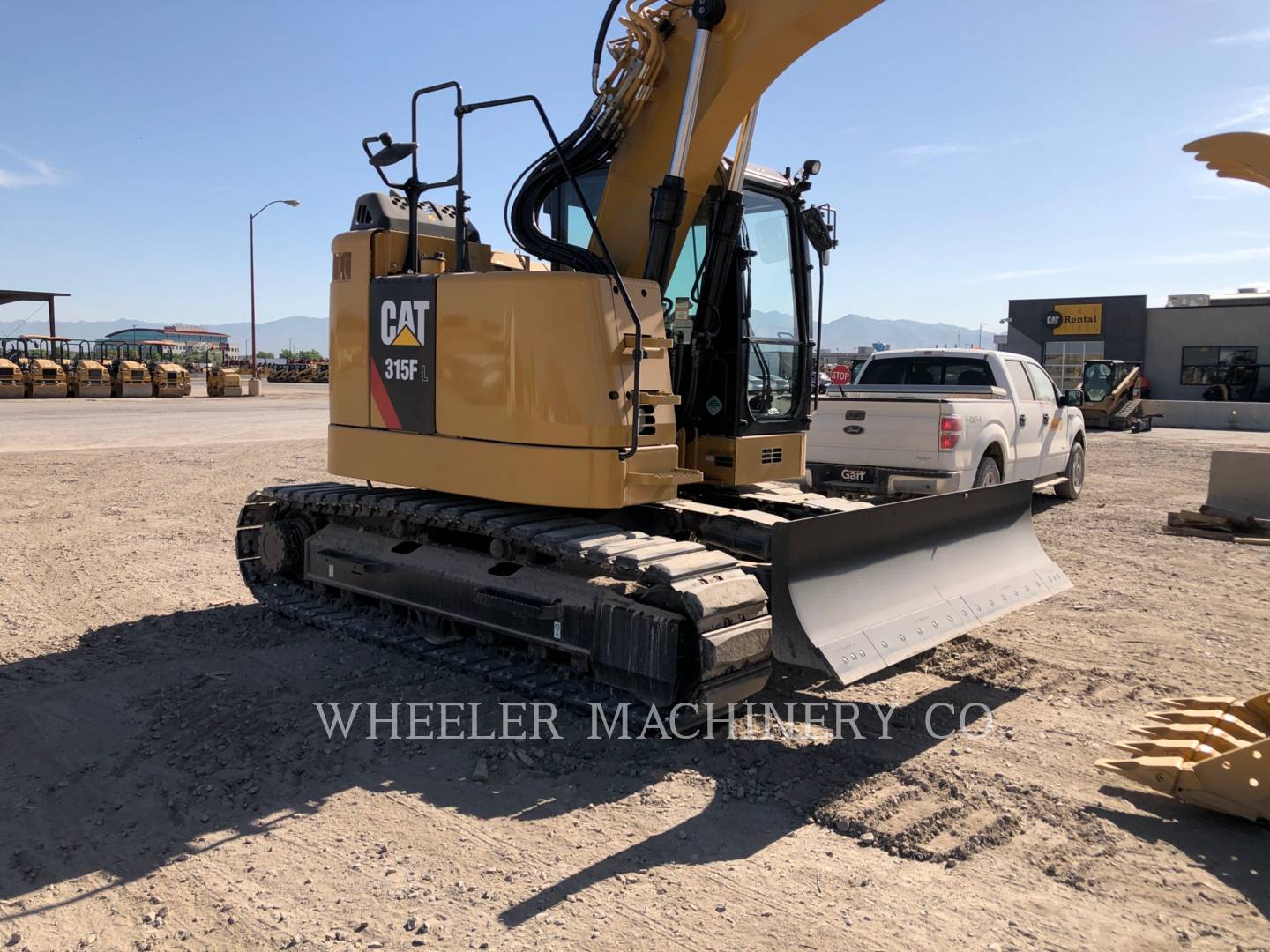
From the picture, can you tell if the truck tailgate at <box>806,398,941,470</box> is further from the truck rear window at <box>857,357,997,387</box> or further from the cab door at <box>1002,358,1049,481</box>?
the truck rear window at <box>857,357,997,387</box>

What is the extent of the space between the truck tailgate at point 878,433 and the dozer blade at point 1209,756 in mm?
5258

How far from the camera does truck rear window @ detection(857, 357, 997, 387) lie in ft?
38.6

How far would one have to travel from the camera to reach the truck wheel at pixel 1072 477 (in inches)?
529

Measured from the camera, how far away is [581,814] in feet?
13.3

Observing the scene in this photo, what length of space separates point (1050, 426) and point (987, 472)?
87.7 inches

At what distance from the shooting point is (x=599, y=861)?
12.0 ft

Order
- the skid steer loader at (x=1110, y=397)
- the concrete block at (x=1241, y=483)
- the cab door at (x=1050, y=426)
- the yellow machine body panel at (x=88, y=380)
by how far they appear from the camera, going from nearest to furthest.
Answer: the concrete block at (x=1241, y=483)
the cab door at (x=1050, y=426)
the skid steer loader at (x=1110, y=397)
the yellow machine body panel at (x=88, y=380)

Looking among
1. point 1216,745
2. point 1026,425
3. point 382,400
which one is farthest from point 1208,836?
point 1026,425

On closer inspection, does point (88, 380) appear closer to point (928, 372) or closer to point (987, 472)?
point (928, 372)

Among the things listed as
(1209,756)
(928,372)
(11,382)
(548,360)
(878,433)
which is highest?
(928,372)

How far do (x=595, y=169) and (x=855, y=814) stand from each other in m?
3.95

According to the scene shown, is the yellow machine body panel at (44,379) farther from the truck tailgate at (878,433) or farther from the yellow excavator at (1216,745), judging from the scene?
the yellow excavator at (1216,745)

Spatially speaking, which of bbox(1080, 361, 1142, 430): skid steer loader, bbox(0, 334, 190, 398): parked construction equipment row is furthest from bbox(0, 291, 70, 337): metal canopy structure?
bbox(1080, 361, 1142, 430): skid steer loader

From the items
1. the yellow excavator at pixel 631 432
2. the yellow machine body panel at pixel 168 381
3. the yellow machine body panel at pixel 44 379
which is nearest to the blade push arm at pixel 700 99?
the yellow excavator at pixel 631 432
